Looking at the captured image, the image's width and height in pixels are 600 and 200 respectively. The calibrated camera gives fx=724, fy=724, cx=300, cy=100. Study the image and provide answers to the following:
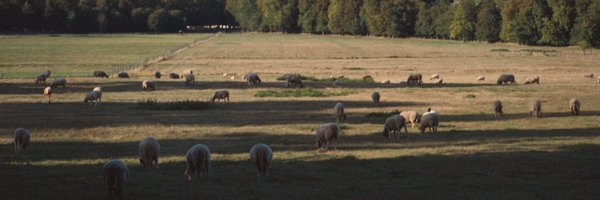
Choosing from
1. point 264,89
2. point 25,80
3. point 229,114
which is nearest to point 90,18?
point 25,80

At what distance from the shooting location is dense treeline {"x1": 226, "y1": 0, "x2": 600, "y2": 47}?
11906 cm

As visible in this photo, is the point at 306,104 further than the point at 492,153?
Yes

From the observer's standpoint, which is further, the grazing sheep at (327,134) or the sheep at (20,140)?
the grazing sheep at (327,134)

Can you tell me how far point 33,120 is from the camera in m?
30.3

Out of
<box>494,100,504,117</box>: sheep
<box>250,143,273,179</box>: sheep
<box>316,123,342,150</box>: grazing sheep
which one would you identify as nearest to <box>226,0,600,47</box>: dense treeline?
<box>494,100,504,117</box>: sheep

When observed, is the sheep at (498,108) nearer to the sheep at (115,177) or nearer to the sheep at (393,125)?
the sheep at (393,125)

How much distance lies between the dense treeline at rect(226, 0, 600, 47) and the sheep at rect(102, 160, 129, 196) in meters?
106

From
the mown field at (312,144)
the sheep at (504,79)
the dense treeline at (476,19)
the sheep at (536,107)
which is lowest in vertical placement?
the mown field at (312,144)

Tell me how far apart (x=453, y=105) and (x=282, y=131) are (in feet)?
41.8

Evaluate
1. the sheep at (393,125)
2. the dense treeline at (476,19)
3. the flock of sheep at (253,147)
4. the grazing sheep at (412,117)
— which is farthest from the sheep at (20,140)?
the dense treeline at (476,19)

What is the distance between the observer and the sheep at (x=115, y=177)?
15812mm

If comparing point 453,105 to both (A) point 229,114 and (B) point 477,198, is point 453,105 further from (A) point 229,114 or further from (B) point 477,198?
(B) point 477,198

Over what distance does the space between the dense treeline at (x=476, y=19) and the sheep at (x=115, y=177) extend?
106m

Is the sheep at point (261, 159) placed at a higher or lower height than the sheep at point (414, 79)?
lower
